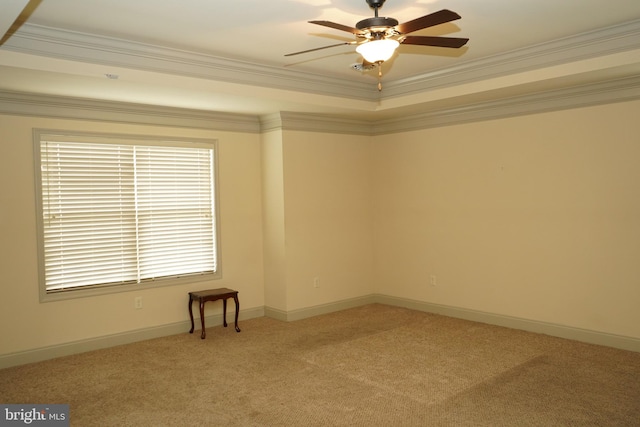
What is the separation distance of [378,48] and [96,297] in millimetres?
3756

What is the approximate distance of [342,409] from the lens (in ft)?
11.9

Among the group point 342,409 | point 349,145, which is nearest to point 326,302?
point 349,145

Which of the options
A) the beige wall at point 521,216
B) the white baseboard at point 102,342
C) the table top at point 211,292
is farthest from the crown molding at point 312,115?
the white baseboard at point 102,342

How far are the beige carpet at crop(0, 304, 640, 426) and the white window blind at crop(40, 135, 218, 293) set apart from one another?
2.63 feet

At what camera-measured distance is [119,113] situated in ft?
17.2

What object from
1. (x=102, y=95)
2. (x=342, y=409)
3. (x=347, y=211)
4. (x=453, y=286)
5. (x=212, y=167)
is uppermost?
(x=102, y=95)

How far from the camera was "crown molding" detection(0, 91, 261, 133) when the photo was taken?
470 cm

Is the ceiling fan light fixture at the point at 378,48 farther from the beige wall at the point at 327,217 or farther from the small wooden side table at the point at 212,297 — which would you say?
the small wooden side table at the point at 212,297

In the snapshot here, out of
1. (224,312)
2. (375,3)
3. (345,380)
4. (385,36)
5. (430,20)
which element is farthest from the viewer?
(224,312)

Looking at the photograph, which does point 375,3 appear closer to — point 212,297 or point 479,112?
point 479,112

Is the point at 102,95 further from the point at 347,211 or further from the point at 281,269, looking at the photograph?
the point at 347,211

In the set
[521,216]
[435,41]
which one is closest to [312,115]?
[521,216]

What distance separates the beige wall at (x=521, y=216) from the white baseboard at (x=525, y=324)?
55 millimetres

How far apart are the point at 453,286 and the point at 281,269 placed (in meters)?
2.06
